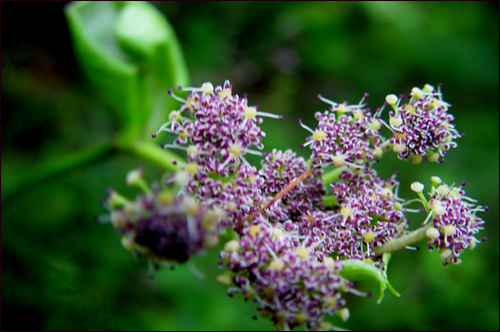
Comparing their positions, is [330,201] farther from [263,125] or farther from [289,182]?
[263,125]

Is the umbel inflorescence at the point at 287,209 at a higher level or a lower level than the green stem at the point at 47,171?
lower

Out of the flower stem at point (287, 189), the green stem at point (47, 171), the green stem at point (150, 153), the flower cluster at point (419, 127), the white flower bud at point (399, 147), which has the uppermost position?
the green stem at point (150, 153)

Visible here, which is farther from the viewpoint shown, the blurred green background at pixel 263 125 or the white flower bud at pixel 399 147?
the blurred green background at pixel 263 125

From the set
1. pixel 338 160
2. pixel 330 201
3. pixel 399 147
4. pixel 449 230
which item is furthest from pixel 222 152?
pixel 449 230

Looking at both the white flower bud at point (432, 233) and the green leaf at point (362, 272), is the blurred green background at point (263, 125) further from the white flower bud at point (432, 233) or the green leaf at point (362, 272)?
the white flower bud at point (432, 233)

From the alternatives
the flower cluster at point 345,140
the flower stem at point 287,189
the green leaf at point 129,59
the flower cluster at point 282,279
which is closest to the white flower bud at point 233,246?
the flower cluster at point 282,279

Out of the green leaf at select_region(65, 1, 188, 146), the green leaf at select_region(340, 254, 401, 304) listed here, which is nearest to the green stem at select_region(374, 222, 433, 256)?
the green leaf at select_region(340, 254, 401, 304)

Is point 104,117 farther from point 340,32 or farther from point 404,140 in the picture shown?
point 404,140

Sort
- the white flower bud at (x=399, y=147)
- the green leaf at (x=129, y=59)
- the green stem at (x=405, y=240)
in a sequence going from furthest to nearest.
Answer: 1. the green leaf at (x=129, y=59)
2. the white flower bud at (x=399, y=147)
3. the green stem at (x=405, y=240)

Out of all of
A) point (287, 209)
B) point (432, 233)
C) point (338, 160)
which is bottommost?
point (432, 233)
